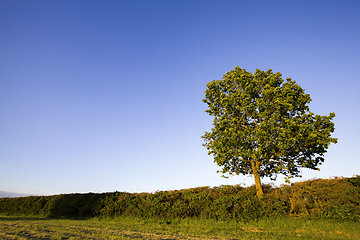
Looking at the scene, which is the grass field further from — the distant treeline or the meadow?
the distant treeline

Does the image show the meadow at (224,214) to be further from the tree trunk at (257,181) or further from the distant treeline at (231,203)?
the tree trunk at (257,181)

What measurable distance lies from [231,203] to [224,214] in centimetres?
75

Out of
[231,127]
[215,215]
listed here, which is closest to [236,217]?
[215,215]

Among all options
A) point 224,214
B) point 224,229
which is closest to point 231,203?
point 224,214

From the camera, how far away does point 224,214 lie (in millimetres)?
11750

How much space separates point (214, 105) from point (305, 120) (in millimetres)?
6422

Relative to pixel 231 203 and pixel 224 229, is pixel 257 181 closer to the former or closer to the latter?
pixel 231 203

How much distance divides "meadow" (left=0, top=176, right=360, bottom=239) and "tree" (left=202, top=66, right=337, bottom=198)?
1.40m

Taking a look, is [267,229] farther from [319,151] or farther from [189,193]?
[319,151]

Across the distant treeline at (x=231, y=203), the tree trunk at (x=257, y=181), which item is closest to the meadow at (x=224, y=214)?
the distant treeline at (x=231, y=203)

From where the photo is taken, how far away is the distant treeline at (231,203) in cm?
1029

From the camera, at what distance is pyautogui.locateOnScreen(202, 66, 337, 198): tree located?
43.9 ft

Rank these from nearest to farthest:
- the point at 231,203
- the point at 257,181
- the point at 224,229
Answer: the point at 224,229
the point at 231,203
the point at 257,181

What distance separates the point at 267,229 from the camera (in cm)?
1012
